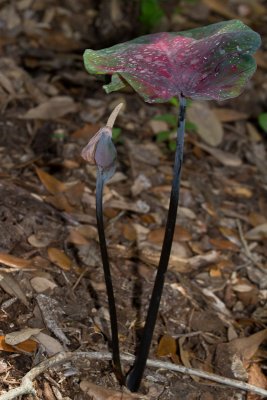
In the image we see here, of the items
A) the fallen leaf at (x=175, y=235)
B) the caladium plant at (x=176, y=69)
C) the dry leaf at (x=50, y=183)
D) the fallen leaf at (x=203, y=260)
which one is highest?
the caladium plant at (x=176, y=69)

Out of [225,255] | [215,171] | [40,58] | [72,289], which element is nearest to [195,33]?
[72,289]

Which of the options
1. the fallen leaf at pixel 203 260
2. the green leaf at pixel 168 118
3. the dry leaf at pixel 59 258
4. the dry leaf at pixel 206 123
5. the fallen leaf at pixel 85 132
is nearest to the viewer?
the dry leaf at pixel 59 258

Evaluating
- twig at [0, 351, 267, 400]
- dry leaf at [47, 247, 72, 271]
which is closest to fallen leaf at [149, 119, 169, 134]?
dry leaf at [47, 247, 72, 271]

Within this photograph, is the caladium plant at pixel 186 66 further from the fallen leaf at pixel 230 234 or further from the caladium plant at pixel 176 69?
the fallen leaf at pixel 230 234

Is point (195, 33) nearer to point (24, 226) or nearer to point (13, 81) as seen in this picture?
point (24, 226)

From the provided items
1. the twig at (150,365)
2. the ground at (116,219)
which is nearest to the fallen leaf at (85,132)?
the ground at (116,219)

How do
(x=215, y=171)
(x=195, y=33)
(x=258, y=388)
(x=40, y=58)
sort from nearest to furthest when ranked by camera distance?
(x=195, y=33) → (x=258, y=388) → (x=215, y=171) → (x=40, y=58)
